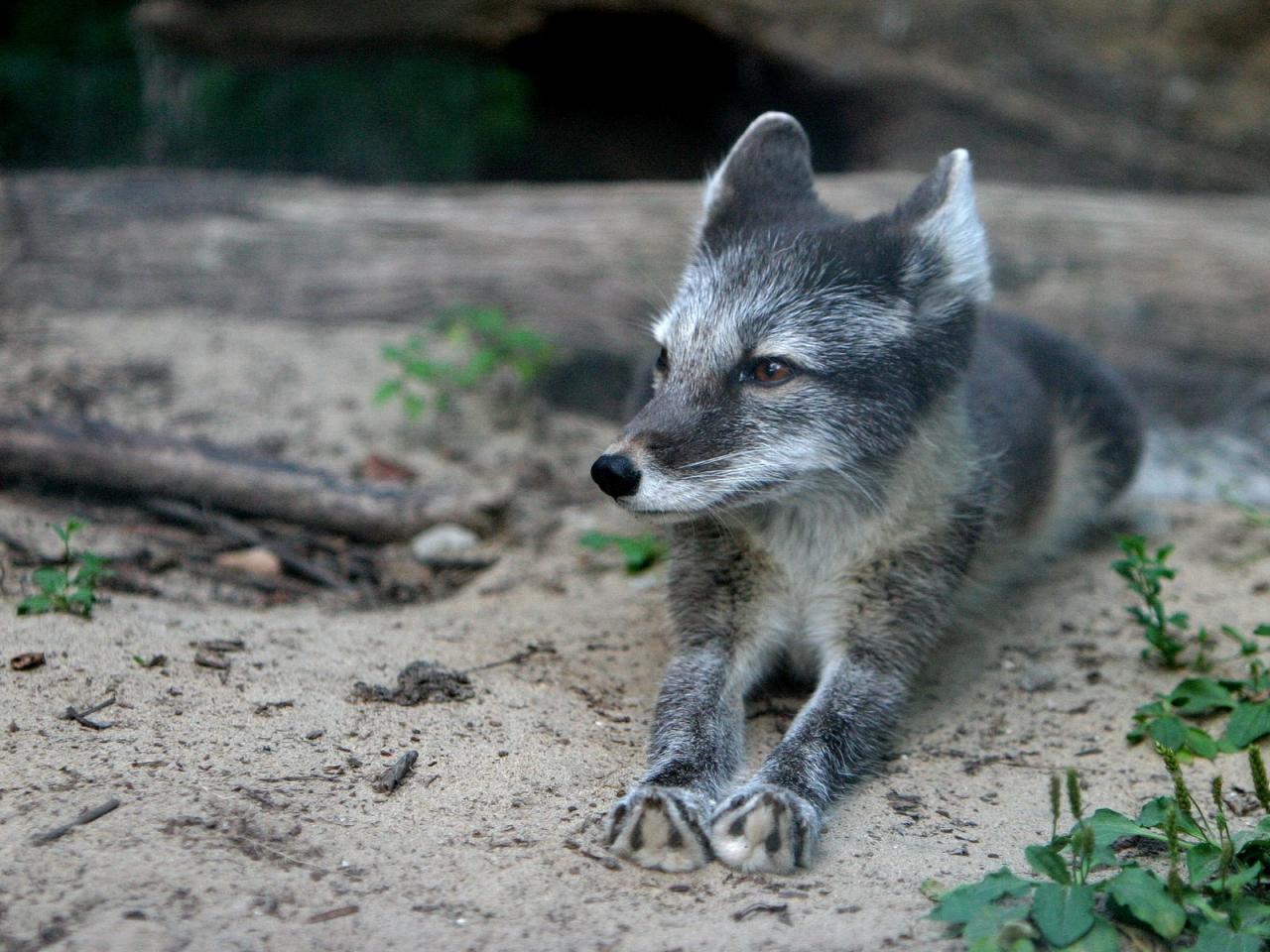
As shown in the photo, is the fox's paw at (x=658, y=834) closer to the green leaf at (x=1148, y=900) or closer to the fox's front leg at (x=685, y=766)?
the fox's front leg at (x=685, y=766)

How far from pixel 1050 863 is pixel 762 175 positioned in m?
2.67

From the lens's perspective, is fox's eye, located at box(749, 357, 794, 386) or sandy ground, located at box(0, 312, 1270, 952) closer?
sandy ground, located at box(0, 312, 1270, 952)

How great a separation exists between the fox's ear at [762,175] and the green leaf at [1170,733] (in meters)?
2.09

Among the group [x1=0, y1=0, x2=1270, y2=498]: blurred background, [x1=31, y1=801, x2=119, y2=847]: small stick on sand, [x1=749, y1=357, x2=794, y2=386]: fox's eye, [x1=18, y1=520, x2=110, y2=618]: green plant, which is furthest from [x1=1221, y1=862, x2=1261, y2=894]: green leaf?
[x1=0, y1=0, x2=1270, y2=498]: blurred background

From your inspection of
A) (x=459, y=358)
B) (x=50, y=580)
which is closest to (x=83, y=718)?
(x=50, y=580)

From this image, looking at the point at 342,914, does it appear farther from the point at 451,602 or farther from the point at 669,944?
the point at 451,602

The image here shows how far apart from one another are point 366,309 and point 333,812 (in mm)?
4279

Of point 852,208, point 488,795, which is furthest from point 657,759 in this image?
point 852,208

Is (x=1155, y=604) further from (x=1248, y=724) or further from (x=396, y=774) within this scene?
(x=396, y=774)

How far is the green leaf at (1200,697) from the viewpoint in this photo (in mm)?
3812

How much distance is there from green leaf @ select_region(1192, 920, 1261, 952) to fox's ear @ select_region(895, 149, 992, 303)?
2.07 m

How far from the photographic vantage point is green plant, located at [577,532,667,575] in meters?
4.98

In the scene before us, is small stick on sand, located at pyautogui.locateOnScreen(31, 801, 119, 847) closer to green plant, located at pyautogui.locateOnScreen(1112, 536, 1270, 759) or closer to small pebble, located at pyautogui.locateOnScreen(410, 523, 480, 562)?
small pebble, located at pyautogui.locateOnScreen(410, 523, 480, 562)

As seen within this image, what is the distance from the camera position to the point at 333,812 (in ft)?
9.95
